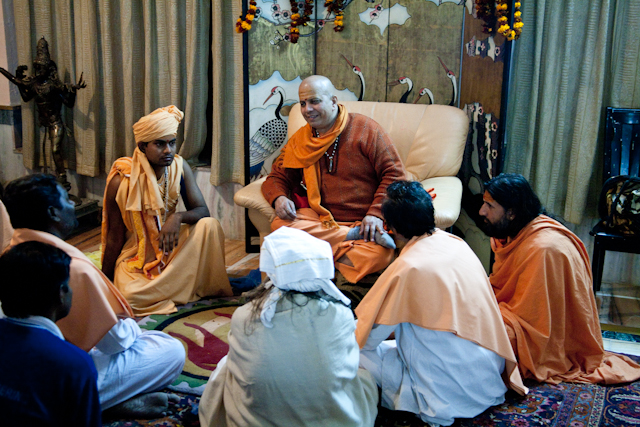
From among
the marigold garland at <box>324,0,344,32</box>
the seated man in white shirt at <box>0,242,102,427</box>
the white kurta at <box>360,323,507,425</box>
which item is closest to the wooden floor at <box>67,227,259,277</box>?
the marigold garland at <box>324,0,344,32</box>

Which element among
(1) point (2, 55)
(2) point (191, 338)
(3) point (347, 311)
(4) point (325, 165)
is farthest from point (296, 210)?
(1) point (2, 55)

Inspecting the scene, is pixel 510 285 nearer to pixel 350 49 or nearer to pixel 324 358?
pixel 324 358

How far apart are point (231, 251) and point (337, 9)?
199cm

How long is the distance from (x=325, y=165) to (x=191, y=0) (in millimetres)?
1946

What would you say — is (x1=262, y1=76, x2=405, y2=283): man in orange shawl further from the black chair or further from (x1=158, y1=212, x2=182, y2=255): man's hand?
the black chair

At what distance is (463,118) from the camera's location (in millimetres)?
4031

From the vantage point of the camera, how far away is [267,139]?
4.59 m

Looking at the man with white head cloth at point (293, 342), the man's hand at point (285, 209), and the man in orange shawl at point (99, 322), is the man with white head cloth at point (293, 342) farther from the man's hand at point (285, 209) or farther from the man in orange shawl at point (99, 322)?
the man's hand at point (285, 209)

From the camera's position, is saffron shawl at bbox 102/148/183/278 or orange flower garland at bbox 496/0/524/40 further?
orange flower garland at bbox 496/0/524/40

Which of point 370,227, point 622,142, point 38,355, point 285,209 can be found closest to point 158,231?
point 285,209

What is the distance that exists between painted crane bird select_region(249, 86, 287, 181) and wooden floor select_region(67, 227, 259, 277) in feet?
2.04

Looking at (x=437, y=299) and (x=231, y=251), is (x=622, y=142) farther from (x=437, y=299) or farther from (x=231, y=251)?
(x=231, y=251)

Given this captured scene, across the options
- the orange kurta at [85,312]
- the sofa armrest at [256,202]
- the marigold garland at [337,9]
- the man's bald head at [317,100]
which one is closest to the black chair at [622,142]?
the man's bald head at [317,100]

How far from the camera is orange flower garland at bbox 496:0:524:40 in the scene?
11.6 ft
